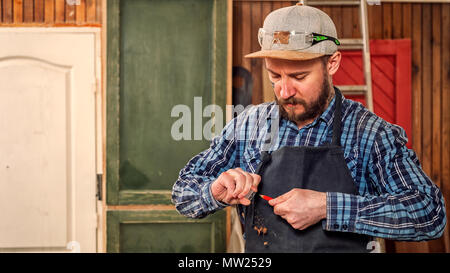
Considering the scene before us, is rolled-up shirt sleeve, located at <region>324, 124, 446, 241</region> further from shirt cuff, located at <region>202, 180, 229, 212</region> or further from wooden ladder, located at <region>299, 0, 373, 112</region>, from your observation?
wooden ladder, located at <region>299, 0, 373, 112</region>

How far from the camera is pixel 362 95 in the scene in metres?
2.42

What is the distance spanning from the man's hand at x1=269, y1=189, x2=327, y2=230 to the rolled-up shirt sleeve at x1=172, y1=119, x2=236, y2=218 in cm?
18

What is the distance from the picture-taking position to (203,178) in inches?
49.4

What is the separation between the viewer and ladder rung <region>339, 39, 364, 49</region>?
2.30 metres

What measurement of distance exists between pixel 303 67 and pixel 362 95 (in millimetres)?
1398

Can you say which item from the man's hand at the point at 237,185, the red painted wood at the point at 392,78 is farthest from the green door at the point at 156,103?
the man's hand at the point at 237,185

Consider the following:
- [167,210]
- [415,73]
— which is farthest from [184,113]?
[415,73]

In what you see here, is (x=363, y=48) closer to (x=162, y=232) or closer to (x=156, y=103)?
(x=156, y=103)

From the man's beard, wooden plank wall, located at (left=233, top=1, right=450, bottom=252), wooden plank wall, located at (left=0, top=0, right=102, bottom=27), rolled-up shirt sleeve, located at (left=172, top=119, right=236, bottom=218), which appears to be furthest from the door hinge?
the man's beard

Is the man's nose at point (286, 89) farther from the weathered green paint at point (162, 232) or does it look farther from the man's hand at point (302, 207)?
the weathered green paint at point (162, 232)
